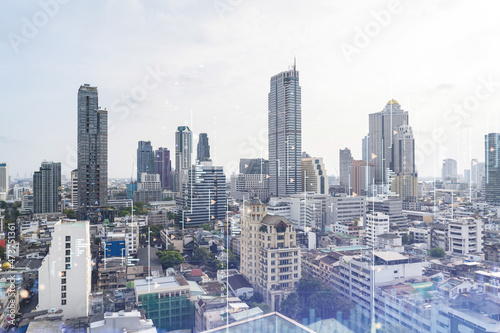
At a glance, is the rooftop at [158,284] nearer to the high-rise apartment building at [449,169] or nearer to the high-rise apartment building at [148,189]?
the high-rise apartment building at [148,189]

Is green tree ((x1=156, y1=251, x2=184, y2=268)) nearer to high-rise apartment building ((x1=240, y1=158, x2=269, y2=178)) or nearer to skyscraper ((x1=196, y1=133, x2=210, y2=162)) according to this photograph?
skyscraper ((x1=196, y1=133, x2=210, y2=162))

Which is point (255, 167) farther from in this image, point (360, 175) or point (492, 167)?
point (492, 167)

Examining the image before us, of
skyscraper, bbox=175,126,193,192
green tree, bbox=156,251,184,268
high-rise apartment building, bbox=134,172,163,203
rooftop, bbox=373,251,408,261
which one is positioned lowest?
green tree, bbox=156,251,184,268

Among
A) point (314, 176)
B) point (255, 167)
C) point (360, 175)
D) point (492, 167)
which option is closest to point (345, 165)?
point (360, 175)

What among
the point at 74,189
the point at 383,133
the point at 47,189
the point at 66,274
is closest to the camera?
the point at 66,274

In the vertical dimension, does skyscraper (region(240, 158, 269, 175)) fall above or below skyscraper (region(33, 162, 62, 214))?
above

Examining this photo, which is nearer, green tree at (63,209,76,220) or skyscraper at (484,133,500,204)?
skyscraper at (484,133,500,204)

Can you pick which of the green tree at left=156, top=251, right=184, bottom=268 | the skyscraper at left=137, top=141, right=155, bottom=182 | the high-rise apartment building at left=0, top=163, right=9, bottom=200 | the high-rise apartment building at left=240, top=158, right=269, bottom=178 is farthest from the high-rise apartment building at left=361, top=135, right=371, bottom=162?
the high-rise apartment building at left=0, top=163, right=9, bottom=200

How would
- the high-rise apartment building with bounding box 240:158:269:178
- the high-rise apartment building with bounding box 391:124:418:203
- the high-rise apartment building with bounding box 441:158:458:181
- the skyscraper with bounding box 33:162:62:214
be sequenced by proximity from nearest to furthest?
the skyscraper with bounding box 33:162:62:214 < the high-rise apartment building with bounding box 441:158:458:181 < the high-rise apartment building with bounding box 391:124:418:203 < the high-rise apartment building with bounding box 240:158:269:178
